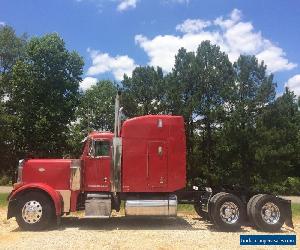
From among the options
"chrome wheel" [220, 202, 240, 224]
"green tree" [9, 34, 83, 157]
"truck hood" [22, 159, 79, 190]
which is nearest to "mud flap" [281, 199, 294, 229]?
"chrome wheel" [220, 202, 240, 224]

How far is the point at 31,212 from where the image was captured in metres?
14.2

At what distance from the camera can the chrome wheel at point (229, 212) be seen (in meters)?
14.7

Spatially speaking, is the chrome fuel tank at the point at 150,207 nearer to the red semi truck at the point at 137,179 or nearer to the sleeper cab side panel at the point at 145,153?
the red semi truck at the point at 137,179

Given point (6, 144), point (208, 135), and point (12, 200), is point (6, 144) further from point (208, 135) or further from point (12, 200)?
point (12, 200)

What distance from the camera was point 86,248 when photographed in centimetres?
1122

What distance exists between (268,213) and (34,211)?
7.33 m

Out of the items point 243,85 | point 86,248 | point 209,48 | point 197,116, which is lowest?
point 86,248

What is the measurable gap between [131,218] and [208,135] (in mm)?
23544

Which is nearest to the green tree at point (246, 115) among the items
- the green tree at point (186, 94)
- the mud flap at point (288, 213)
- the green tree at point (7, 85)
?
the green tree at point (186, 94)

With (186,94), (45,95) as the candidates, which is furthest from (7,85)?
(186,94)

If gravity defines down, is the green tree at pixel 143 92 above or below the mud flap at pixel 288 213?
above

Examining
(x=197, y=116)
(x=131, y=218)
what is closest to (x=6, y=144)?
(x=197, y=116)

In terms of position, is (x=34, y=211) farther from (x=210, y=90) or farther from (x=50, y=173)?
(x=210, y=90)

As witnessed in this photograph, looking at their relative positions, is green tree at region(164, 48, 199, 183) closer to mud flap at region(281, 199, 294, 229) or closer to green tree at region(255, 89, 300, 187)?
green tree at region(255, 89, 300, 187)
